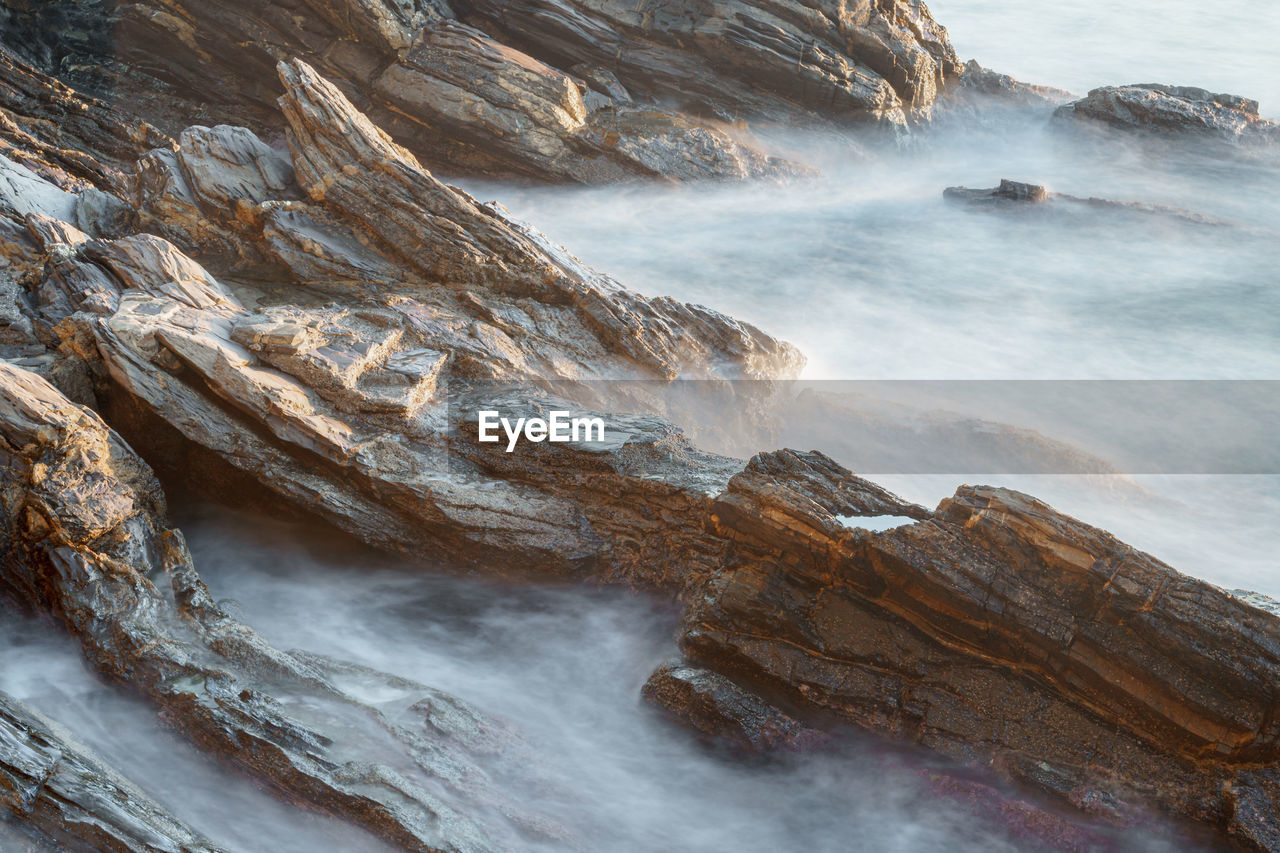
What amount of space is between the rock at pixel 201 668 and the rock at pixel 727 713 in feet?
6.44

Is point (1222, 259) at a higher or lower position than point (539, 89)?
higher

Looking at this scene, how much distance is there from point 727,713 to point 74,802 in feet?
20.8

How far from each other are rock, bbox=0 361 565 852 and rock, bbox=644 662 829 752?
1963mm

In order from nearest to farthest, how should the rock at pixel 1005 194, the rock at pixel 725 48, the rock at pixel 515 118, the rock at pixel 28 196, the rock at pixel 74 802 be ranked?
the rock at pixel 74 802 < the rock at pixel 28 196 < the rock at pixel 515 118 < the rock at pixel 725 48 < the rock at pixel 1005 194

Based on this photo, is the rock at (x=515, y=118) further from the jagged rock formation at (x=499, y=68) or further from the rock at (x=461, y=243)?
the rock at (x=461, y=243)

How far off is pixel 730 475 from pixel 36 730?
26.3ft

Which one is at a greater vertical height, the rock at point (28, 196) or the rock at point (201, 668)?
the rock at point (28, 196)

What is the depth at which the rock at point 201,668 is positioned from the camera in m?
8.46

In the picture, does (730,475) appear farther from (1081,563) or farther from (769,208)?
(769,208)

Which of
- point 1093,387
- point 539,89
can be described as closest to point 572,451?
point 1093,387

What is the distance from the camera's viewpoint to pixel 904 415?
17844mm

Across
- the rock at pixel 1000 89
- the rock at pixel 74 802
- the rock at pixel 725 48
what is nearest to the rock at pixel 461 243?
the rock at pixel 74 802

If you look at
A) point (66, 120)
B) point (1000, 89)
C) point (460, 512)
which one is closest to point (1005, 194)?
point (1000, 89)

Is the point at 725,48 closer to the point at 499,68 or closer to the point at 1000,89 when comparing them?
the point at 499,68
